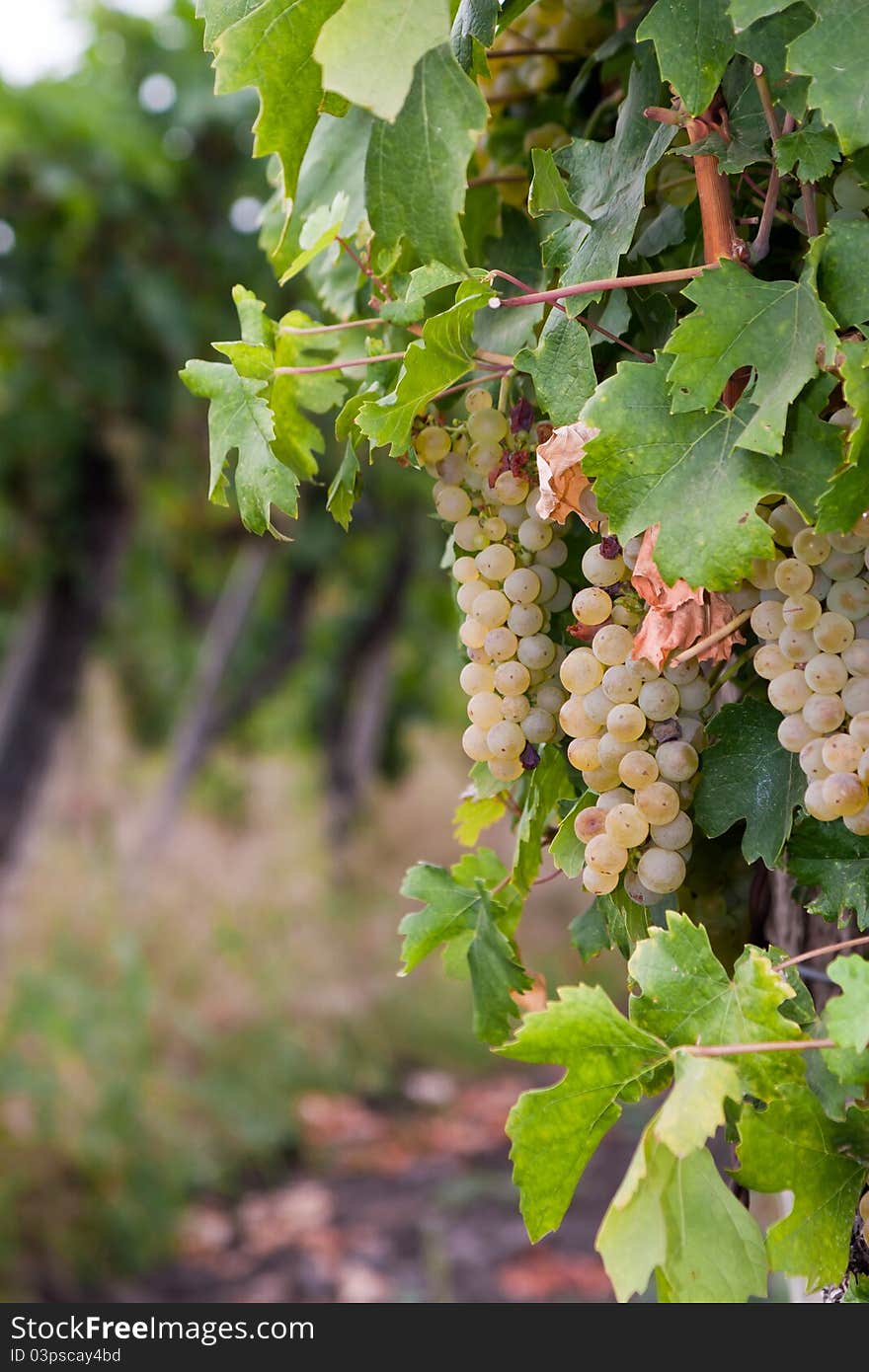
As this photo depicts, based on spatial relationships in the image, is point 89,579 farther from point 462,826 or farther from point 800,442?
point 800,442

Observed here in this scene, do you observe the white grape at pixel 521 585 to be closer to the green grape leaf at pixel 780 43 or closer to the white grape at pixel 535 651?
the white grape at pixel 535 651

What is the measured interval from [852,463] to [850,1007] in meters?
0.22

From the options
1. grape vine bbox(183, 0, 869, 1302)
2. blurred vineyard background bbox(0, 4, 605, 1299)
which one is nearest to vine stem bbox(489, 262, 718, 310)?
grape vine bbox(183, 0, 869, 1302)

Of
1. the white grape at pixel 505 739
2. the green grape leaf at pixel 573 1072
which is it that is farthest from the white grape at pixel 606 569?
the green grape leaf at pixel 573 1072

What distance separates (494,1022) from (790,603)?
35 centimetres

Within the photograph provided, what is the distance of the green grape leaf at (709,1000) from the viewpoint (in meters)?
0.53

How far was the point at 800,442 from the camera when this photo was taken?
1.76 feet

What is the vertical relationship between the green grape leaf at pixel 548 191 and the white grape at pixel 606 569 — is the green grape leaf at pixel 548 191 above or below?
above

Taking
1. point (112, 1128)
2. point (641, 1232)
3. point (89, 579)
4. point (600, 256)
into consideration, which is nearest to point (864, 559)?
point (600, 256)

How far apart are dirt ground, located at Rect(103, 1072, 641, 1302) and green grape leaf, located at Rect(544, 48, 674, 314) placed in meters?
3.10

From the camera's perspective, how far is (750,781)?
616mm

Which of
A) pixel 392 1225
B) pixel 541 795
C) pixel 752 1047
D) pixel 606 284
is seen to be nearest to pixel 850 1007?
pixel 752 1047

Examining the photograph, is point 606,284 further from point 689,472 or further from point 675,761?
point 675,761

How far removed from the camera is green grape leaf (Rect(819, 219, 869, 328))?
1.74 ft
